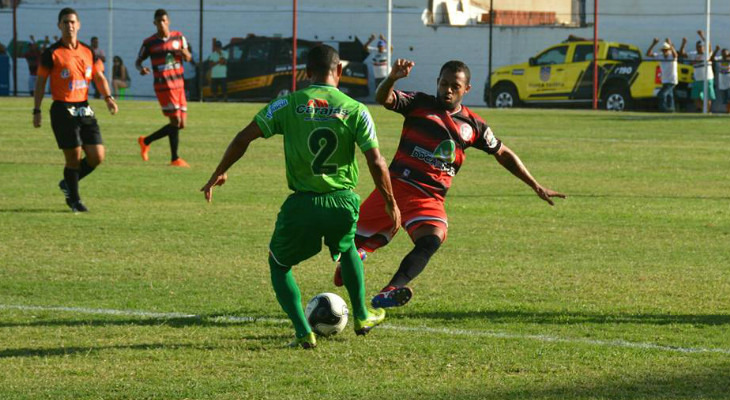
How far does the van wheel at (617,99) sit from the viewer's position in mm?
32125

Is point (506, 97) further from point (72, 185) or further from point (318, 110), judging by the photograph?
point (318, 110)

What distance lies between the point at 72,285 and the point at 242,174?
8124 mm

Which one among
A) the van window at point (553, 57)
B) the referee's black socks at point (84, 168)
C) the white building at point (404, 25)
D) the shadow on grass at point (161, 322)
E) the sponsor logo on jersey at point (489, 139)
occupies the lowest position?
the shadow on grass at point (161, 322)

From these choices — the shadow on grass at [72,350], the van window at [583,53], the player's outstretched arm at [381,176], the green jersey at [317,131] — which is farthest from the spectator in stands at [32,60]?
the player's outstretched arm at [381,176]

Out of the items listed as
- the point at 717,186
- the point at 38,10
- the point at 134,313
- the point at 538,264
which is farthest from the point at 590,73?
the point at 134,313

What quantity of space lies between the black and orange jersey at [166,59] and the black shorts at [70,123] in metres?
5.10

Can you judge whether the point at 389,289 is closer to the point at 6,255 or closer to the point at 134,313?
the point at 134,313

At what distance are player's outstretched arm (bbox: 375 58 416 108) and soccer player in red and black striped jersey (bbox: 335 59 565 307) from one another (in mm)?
13

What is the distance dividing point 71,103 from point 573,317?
660 cm

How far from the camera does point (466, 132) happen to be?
23.3ft

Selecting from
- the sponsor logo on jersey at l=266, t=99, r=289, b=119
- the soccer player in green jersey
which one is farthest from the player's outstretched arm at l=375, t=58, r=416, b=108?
the sponsor logo on jersey at l=266, t=99, r=289, b=119

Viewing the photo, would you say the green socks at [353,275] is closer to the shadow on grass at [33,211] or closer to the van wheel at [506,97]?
the shadow on grass at [33,211]

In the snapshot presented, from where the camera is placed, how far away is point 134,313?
7027mm

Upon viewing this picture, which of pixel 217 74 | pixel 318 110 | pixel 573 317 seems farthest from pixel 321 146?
pixel 217 74
